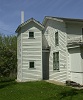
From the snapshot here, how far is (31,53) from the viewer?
76.5ft

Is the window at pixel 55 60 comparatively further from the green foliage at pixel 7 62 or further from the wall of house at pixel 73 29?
the green foliage at pixel 7 62

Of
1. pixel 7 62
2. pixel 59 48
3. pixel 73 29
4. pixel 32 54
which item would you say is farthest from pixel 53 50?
pixel 7 62

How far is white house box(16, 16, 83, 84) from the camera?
64.8ft

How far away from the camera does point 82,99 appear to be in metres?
12.4

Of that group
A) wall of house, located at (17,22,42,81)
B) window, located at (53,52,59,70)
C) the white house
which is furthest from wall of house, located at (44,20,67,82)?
wall of house, located at (17,22,42,81)

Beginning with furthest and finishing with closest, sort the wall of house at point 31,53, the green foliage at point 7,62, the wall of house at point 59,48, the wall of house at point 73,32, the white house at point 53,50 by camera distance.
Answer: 1. the green foliage at point 7,62
2. the wall of house at point 31,53
3. the wall of house at point 59,48
4. the wall of house at point 73,32
5. the white house at point 53,50

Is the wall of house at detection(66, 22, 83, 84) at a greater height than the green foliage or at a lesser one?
greater

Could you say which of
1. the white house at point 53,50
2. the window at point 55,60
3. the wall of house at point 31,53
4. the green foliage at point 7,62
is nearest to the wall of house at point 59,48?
the white house at point 53,50

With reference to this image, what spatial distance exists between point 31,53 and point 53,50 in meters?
2.54

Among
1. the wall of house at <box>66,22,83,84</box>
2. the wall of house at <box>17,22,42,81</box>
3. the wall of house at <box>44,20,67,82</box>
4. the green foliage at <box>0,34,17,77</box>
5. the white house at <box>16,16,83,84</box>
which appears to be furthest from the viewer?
the green foliage at <box>0,34,17,77</box>

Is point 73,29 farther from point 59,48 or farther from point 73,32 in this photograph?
point 59,48

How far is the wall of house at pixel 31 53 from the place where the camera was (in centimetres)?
2305

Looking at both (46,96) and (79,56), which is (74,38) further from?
(46,96)

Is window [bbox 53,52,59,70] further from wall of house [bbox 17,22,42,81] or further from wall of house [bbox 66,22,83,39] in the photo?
wall of house [bbox 66,22,83,39]
